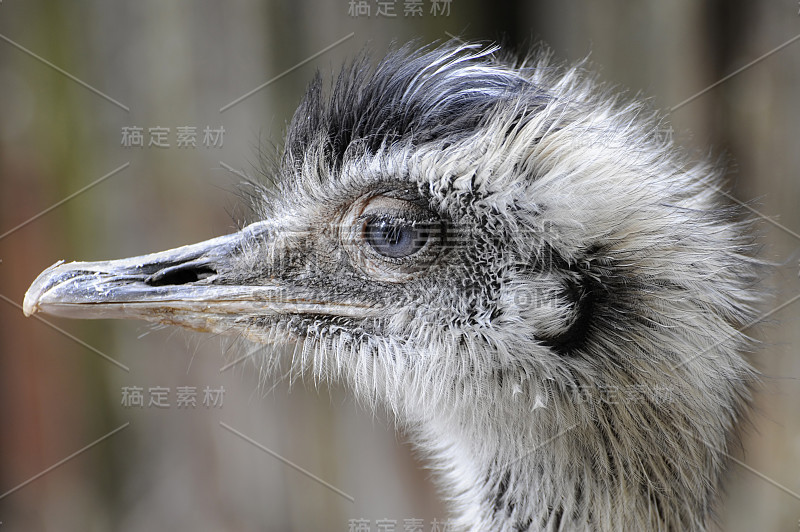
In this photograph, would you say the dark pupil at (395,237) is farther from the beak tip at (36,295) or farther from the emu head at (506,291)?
the beak tip at (36,295)

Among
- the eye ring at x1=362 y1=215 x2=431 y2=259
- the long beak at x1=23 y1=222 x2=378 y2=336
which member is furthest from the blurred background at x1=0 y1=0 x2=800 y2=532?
the eye ring at x1=362 y1=215 x2=431 y2=259

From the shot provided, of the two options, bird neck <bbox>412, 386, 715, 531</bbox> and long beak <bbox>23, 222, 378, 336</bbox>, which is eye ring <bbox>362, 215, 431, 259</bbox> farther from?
bird neck <bbox>412, 386, 715, 531</bbox>

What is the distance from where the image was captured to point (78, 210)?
284 cm

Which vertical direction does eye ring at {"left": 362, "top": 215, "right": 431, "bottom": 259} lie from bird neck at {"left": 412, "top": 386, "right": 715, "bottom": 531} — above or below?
above

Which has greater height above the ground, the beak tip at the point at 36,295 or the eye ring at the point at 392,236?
the eye ring at the point at 392,236

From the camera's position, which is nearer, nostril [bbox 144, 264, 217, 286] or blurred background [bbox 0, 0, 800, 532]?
nostril [bbox 144, 264, 217, 286]

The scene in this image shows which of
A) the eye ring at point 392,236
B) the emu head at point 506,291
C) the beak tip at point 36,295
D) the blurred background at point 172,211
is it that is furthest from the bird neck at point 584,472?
the blurred background at point 172,211

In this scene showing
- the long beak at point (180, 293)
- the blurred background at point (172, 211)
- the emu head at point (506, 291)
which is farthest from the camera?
the blurred background at point (172, 211)

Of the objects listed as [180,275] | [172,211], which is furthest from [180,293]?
[172,211]

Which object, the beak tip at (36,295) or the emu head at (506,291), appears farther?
the beak tip at (36,295)

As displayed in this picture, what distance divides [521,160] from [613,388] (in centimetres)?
44

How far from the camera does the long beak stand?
1393 millimetres

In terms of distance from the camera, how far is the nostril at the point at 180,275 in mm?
1423

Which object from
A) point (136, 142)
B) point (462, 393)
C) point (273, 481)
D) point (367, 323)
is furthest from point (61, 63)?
point (462, 393)
